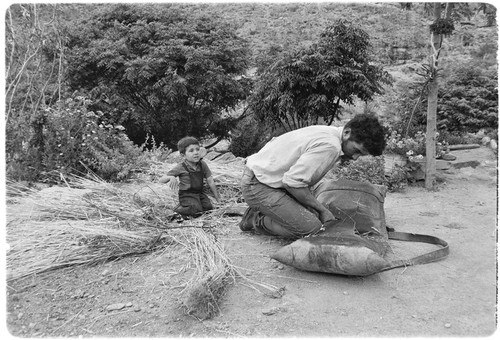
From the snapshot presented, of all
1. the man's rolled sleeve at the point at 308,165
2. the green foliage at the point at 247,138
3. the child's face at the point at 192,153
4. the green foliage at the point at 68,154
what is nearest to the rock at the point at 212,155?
the green foliage at the point at 247,138

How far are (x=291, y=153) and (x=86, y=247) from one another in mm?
1434

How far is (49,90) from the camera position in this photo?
8023 mm

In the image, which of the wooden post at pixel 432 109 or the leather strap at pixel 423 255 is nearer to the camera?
the leather strap at pixel 423 255

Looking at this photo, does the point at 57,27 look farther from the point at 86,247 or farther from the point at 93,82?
the point at 86,247

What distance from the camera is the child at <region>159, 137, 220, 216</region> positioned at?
365 cm

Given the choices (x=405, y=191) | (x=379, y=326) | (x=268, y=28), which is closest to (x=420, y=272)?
(x=379, y=326)

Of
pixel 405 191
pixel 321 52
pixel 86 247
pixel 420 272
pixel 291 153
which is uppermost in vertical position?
pixel 321 52

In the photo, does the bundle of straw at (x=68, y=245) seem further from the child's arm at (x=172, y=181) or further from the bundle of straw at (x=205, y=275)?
the child's arm at (x=172, y=181)

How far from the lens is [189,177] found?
3.67 metres

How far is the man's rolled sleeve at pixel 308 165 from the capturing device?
8.55 feet

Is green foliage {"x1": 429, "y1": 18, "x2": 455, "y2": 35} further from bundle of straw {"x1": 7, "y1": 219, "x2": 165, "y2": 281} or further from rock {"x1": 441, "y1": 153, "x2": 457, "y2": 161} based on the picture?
bundle of straw {"x1": 7, "y1": 219, "x2": 165, "y2": 281}

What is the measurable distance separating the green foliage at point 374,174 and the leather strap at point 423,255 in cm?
166

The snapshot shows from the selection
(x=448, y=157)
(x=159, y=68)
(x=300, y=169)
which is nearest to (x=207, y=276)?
(x=300, y=169)

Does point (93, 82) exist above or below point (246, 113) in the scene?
→ above
